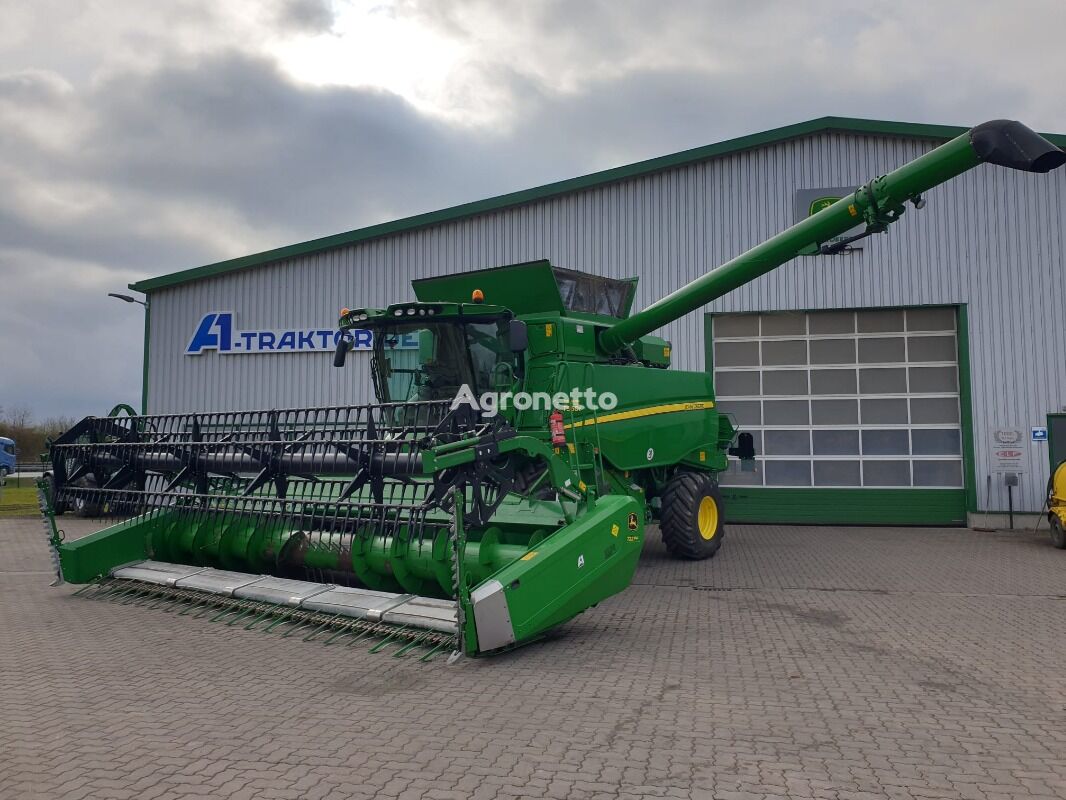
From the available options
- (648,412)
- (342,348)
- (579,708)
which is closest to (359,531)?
(342,348)

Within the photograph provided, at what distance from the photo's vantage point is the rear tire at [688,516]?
9.98 meters

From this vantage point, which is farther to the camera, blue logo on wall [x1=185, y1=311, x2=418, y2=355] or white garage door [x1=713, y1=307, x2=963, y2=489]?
blue logo on wall [x1=185, y1=311, x2=418, y2=355]

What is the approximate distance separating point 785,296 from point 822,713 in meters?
11.8

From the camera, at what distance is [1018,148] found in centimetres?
729

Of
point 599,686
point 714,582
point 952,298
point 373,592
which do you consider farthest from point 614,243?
point 599,686

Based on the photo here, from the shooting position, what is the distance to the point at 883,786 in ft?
11.1

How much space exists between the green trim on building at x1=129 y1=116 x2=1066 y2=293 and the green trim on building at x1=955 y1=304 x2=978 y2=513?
3500 mm

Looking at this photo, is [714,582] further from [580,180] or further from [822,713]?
[580,180]

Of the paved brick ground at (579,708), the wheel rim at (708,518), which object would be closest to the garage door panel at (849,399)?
A: the wheel rim at (708,518)

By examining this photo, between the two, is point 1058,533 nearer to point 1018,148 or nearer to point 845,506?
point 845,506

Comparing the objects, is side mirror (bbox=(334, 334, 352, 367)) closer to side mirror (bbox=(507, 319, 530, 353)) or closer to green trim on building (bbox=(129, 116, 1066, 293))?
side mirror (bbox=(507, 319, 530, 353))

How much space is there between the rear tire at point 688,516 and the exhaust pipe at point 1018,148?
4.86 meters

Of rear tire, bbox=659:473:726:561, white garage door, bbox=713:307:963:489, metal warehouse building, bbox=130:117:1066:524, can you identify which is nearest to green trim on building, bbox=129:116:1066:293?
metal warehouse building, bbox=130:117:1066:524

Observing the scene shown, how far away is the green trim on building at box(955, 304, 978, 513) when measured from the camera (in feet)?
47.0
